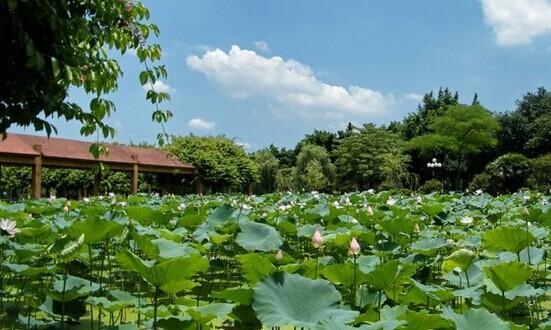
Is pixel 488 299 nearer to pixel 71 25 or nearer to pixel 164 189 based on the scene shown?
pixel 71 25

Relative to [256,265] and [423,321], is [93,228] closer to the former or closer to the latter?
[256,265]

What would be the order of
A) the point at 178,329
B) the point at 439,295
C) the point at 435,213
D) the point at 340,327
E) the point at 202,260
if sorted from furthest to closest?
the point at 435,213
the point at 439,295
the point at 202,260
the point at 178,329
the point at 340,327

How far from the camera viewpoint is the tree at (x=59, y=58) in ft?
7.34

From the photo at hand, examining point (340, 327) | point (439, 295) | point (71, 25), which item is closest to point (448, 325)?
point (340, 327)

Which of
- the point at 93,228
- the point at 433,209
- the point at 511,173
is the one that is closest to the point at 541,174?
the point at 511,173

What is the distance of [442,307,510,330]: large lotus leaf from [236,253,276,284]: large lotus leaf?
0.69 meters

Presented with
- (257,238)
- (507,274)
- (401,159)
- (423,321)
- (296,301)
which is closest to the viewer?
(423,321)

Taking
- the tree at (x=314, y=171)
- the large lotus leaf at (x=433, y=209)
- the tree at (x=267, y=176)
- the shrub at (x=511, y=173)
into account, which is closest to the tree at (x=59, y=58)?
the large lotus leaf at (x=433, y=209)

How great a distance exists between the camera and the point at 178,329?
1.91 metres

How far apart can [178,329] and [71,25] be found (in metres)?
1.41

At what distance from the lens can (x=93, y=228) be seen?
2.64 m

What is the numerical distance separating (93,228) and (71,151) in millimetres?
20027

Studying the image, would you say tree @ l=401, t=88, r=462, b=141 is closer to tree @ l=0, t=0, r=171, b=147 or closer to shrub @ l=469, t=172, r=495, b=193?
shrub @ l=469, t=172, r=495, b=193

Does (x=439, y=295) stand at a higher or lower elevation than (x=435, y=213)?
lower
